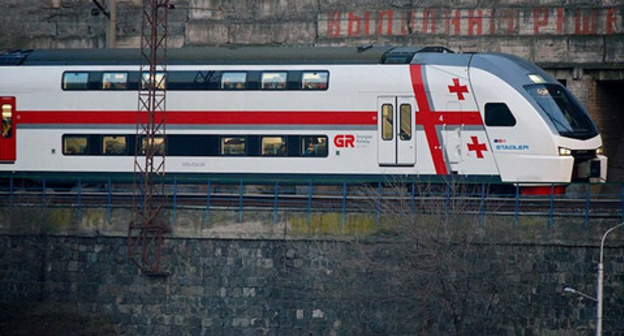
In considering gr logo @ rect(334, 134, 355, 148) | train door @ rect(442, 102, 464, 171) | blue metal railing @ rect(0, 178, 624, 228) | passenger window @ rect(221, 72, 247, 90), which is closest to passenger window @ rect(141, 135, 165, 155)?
blue metal railing @ rect(0, 178, 624, 228)

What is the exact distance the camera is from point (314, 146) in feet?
112

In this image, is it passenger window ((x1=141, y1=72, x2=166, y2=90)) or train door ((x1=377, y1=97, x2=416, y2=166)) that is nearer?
train door ((x1=377, y1=97, x2=416, y2=166))

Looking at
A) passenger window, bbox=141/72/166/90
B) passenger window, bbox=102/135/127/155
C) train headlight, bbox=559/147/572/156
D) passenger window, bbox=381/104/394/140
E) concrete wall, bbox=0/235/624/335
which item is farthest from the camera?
passenger window, bbox=102/135/127/155

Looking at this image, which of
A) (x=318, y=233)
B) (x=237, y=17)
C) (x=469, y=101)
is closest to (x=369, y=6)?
(x=237, y=17)

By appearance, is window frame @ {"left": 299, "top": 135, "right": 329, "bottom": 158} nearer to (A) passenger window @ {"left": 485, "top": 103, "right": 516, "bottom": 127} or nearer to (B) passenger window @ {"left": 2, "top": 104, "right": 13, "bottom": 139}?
(A) passenger window @ {"left": 485, "top": 103, "right": 516, "bottom": 127}

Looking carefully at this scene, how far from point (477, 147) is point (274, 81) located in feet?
18.3

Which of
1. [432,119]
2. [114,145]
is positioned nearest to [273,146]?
[432,119]

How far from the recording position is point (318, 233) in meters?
30.9

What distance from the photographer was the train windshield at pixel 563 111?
3256cm

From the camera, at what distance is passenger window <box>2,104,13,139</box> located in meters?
36.2

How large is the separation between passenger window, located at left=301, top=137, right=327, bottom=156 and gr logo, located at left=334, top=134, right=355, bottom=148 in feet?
1.09

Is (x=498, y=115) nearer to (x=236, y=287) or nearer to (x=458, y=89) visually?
(x=458, y=89)

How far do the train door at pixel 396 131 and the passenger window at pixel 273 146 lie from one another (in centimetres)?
259

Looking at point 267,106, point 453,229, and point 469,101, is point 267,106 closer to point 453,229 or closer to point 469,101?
point 469,101
